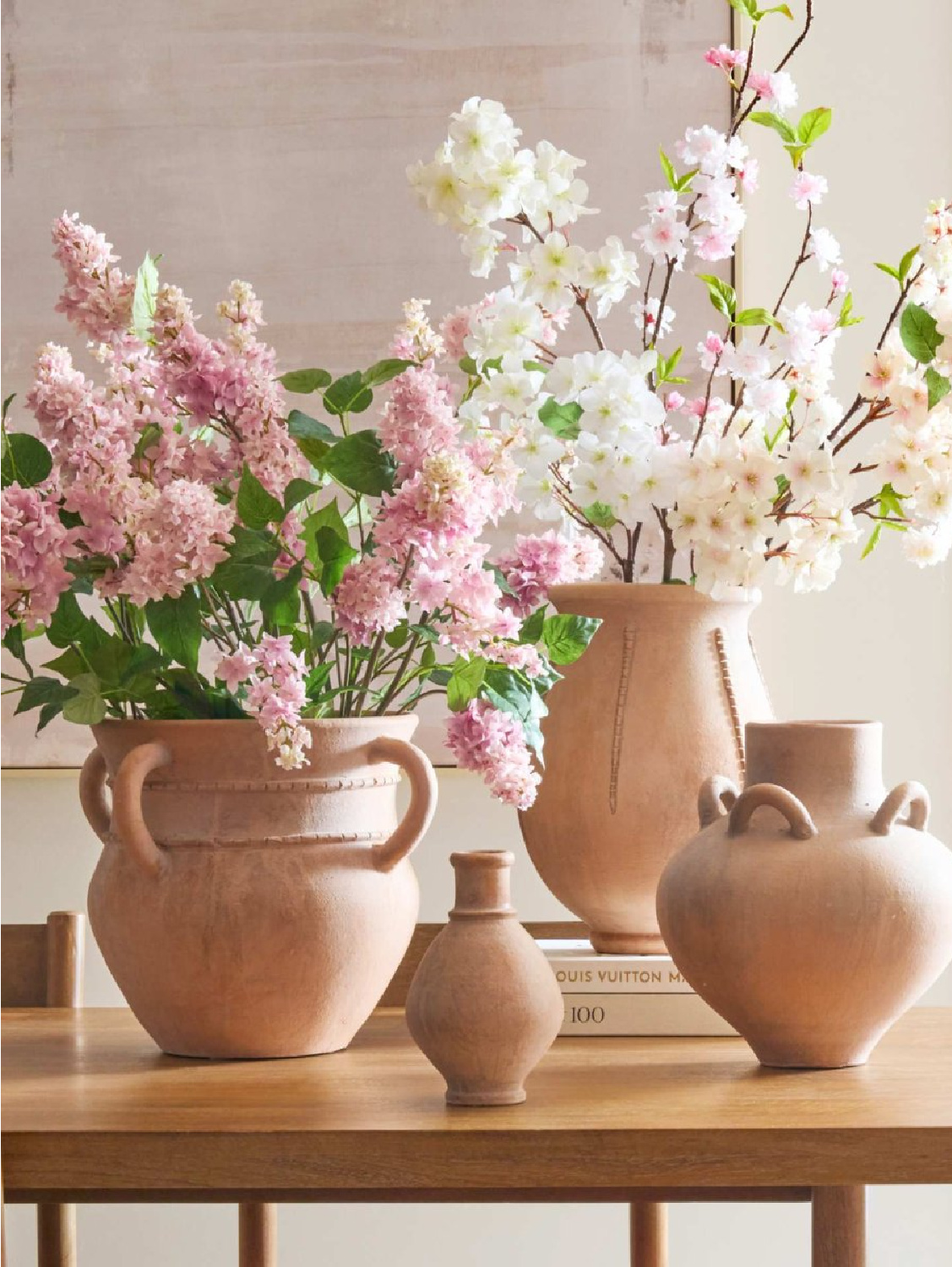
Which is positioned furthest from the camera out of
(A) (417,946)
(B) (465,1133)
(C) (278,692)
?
(A) (417,946)

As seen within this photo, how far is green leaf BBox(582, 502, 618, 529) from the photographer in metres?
1.21

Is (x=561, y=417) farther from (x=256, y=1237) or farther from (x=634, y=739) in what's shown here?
(x=256, y=1237)

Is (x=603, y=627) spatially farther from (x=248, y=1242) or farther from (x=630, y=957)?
(x=248, y=1242)

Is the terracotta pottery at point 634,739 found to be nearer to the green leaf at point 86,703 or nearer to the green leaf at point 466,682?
the green leaf at point 466,682

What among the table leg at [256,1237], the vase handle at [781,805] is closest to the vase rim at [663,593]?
the vase handle at [781,805]

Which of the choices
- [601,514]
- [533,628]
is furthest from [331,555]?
[601,514]

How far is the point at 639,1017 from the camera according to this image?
47.2 inches

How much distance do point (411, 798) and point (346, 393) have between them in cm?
27

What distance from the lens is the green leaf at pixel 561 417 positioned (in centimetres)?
112

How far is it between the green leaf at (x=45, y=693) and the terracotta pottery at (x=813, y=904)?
1.35 feet

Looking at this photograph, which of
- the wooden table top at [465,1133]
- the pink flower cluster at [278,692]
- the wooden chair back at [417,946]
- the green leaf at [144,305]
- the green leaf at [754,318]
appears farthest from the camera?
the wooden chair back at [417,946]

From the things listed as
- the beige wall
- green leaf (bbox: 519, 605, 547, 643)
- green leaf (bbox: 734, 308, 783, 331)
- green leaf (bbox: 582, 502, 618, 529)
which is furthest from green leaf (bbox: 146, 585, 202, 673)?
the beige wall

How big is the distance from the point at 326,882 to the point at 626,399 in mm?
399

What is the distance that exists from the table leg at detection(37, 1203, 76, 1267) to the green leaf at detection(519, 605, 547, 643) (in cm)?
77
